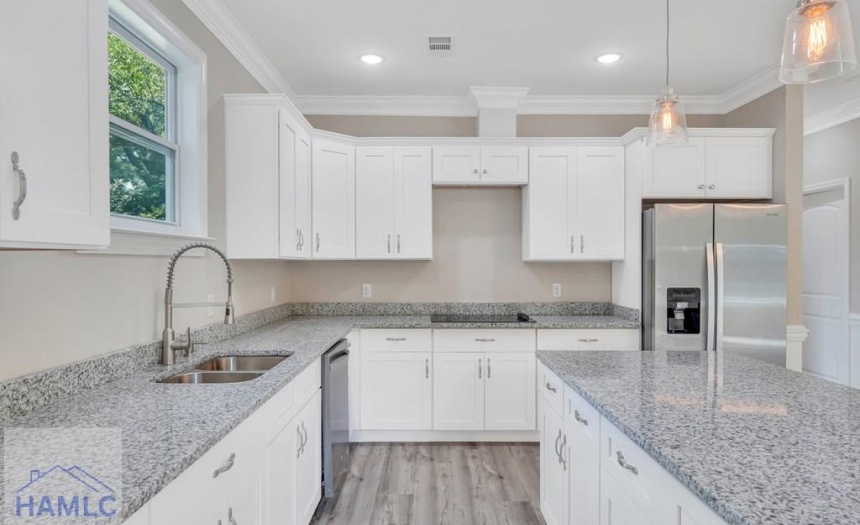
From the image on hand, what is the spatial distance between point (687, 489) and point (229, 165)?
2629mm

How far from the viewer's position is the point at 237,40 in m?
2.66

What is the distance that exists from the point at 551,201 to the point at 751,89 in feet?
5.84

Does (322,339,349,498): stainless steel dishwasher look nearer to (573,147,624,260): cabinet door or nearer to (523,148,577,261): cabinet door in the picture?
(523,148,577,261): cabinet door

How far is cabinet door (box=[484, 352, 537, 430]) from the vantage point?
10.8 ft

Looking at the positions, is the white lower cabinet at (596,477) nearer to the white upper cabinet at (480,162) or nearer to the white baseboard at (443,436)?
the white baseboard at (443,436)

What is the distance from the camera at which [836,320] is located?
4.35 metres

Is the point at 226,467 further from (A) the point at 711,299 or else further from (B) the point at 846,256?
(B) the point at 846,256

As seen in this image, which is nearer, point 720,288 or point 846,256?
point 720,288

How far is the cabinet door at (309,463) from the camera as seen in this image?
80.4 inches

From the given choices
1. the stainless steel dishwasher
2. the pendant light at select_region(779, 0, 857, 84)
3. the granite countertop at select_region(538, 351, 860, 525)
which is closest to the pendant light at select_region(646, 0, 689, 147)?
the pendant light at select_region(779, 0, 857, 84)

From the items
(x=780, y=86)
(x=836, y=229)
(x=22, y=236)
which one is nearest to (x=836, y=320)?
(x=836, y=229)

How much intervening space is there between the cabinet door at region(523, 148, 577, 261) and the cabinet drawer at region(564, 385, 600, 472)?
6.17ft

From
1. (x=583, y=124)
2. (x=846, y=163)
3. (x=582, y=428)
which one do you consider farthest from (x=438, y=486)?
(x=846, y=163)

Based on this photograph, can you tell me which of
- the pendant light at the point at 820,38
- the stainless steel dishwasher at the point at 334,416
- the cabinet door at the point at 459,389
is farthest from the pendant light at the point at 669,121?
the stainless steel dishwasher at the point at 334,416
